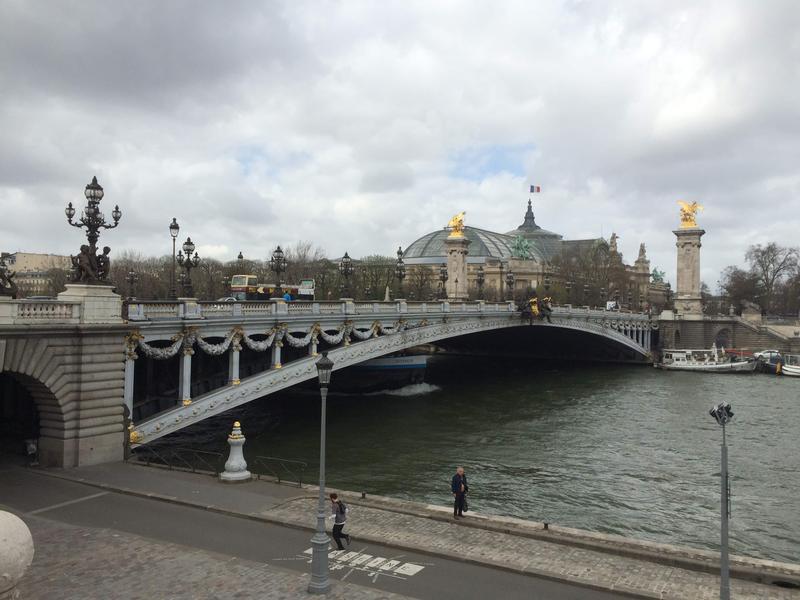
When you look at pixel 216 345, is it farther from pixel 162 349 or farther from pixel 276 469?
pixel 276 469

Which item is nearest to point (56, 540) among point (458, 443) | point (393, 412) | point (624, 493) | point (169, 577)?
point (169, 577)

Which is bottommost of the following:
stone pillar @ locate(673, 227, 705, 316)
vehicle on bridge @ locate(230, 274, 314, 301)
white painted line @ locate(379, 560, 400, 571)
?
white painted line @ locate(379, 560, 400, 571)

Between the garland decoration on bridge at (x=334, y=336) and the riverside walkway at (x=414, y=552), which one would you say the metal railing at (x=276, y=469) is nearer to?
the garland decoration on bridge at (x=334, y=336)

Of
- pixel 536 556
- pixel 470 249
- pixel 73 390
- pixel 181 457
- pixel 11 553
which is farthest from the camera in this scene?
pixel 470 249

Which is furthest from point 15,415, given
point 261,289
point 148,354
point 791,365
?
point 791,365

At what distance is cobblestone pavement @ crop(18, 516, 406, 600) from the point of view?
37.8 feet

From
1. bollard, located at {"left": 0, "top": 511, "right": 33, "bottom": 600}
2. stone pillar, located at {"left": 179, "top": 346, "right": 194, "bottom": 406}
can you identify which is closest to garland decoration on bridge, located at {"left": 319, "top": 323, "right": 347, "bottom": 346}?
stone pillar, located at {"left": 179, "top": 346, "right": 194, "bottom": 406}

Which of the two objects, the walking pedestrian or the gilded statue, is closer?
the walking pedestrian

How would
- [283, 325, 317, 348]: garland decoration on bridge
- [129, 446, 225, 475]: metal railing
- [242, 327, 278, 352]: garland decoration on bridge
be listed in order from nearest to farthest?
[129, 446, 225, 475]: metal railing
[242, 327, 278, 352]: garland decoration on bridge
[283, 325, 317, 348]: garland decoration on bridge

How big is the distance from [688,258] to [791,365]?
26.5m

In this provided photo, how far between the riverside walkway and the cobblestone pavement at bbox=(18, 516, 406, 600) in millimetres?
54

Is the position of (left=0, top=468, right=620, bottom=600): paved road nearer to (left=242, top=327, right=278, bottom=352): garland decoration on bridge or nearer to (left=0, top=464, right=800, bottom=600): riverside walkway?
(left=0, top=464, right=800, bottom=600): riverside walkway

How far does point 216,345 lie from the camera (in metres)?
25.2

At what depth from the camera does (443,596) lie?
38.0 ft
